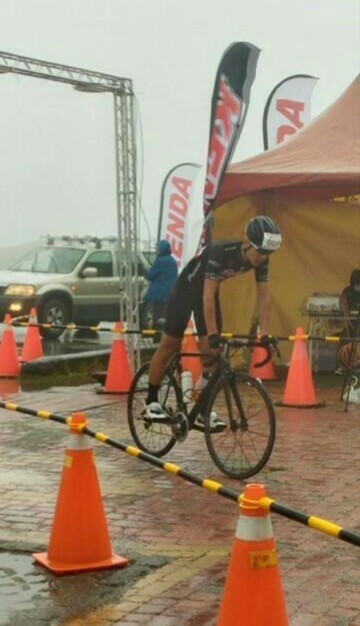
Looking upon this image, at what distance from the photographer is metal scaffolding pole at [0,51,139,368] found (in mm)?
14242

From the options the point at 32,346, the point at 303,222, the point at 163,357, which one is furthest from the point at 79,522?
the point at 32,346

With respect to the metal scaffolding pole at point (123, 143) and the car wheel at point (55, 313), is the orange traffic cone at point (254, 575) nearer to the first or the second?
the metal scaffolding pole at point (123, 143)

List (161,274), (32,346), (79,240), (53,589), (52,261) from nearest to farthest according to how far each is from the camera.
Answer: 1. (53,589)
2. (32,346)
3. (161,274)
4. (52,261)
5. (79,240)

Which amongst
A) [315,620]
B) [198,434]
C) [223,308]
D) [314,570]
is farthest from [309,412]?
[315,620]

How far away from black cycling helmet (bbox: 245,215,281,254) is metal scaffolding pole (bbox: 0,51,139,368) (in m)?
6.39

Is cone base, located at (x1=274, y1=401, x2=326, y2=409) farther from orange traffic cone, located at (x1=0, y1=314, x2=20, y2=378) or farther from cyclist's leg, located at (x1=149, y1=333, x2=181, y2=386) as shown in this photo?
orange traffic cone, located at (x1=0, y1=314, x2=20, y2=378)

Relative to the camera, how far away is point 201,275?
8469 millimetres

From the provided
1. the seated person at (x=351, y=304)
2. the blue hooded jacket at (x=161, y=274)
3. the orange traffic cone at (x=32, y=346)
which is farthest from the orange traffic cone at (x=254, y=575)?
the blue hooded jacket at (x=161, y=274)

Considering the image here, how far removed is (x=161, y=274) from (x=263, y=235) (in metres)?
11.5

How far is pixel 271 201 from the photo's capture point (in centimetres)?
1562

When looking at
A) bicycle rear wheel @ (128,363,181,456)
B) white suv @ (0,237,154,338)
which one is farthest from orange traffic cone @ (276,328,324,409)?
white suv @ (0,237,154,338)

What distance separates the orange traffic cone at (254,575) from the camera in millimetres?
4082

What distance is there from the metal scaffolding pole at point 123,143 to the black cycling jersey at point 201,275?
5825 millimetres

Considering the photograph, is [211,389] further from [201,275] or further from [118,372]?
[118,372]
